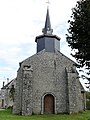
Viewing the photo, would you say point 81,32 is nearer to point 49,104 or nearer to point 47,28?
point 49,104

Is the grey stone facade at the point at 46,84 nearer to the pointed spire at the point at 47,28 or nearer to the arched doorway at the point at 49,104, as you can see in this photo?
the arched doorway at the point at 49,104

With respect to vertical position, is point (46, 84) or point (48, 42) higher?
point (48, 42)

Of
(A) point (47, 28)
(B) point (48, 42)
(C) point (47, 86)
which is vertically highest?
(A) point (47, 28)

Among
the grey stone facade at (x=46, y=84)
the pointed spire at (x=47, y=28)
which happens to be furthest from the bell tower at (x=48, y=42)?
the grey stone facade at (x=46, y=84)

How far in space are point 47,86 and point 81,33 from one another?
14610mm

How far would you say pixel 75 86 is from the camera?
2602 cm

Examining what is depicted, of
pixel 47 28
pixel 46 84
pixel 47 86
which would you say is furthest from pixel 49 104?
pixel 47 28

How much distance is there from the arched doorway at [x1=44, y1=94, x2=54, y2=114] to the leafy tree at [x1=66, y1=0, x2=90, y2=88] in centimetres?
1369

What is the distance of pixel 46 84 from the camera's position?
26.4 metres

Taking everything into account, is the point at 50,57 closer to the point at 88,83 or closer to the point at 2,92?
the point at 88,83

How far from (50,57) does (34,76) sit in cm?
342

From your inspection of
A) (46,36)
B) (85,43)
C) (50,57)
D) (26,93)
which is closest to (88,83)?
(85,43)

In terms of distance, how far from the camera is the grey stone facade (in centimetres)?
2502

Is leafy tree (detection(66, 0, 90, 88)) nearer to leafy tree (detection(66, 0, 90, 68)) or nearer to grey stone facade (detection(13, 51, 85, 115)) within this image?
leafy tree (detection(66, 0, 90, 68))
